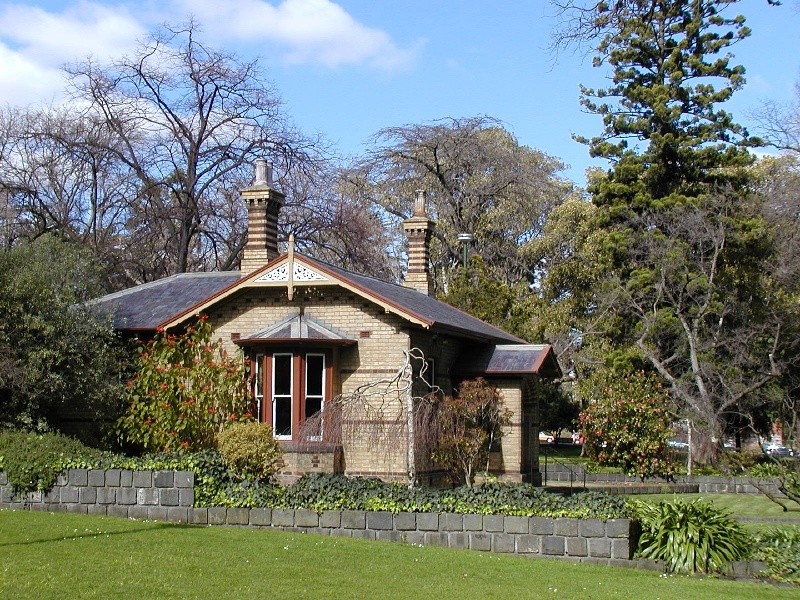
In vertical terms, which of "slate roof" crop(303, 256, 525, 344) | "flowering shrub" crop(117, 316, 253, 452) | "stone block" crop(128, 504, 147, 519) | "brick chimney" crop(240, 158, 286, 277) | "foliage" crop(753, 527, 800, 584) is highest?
"brick chimney" crop(240, 158, 286, 277)

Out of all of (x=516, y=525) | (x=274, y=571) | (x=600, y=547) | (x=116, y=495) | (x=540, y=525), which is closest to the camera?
(x=274, y=571)

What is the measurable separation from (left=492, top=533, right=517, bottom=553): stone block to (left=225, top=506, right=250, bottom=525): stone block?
398cm

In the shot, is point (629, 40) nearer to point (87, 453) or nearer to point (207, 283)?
point (207, 283)

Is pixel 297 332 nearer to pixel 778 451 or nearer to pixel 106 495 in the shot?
pixel 106 495

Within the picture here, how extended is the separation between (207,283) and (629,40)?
20133 millimetres

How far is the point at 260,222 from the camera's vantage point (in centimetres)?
2475

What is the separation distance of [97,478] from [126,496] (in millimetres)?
598

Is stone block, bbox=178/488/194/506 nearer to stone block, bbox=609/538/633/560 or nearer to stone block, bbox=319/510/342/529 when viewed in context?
stone block, bbox=319/510/342/529

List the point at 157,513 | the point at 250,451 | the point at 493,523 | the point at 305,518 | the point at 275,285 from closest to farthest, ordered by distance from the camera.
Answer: the point at 493,523, the point at 305,518, the point at 157,513, the point at 250,451, the point at 275,285

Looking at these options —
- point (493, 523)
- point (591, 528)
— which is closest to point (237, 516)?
point (493, 523)

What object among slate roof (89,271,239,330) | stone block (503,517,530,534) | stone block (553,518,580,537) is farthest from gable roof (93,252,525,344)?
stone block (553,518,580,537)

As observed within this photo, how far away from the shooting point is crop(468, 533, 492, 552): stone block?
1525 cm

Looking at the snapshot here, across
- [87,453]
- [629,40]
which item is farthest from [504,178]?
[87,453]

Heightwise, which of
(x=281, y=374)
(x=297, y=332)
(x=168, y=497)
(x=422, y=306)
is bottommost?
(x=168, y=497)
